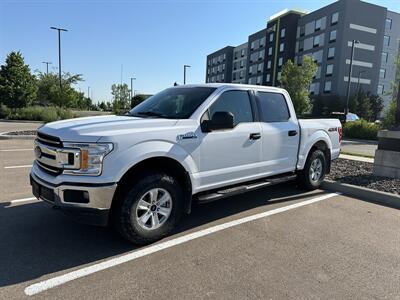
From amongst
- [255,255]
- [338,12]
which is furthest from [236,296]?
[338,12]

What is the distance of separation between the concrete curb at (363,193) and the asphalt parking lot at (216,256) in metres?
0.52

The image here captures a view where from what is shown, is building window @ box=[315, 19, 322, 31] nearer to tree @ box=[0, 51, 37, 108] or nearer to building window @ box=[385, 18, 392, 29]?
building window @ box=[385, 18, 392, 29]

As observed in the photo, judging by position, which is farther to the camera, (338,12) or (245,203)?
(338,12)

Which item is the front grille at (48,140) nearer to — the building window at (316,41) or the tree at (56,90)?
the tree at (56,90)

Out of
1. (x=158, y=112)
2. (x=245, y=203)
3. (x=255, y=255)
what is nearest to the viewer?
(x=255, y=255)

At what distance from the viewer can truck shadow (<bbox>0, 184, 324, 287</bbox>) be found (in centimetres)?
339

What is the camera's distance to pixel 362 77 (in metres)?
54.4

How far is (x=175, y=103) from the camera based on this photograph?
491 centimetres

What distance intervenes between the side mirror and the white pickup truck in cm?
1

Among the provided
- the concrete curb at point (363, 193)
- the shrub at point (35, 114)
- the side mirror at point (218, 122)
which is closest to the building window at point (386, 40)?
the shrub at point (35, 114)

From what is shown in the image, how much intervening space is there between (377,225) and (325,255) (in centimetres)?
160

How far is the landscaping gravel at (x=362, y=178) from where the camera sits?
6.72m

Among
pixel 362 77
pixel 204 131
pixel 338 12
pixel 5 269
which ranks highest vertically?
pixel 338 12

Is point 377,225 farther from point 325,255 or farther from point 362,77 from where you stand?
point 362,77
